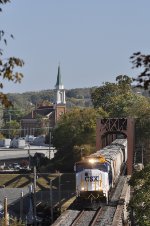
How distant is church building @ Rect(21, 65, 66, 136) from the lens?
175 m

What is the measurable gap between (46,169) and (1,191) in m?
20.5

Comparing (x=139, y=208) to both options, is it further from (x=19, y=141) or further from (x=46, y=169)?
(x=19, y=141)

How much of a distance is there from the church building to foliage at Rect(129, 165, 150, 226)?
14162 centimetres

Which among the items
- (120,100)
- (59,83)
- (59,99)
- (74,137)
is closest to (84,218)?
(74,137)

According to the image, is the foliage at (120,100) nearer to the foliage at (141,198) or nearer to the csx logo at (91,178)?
the csx logo at (91,178)

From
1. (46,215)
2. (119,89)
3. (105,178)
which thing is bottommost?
(46,215)

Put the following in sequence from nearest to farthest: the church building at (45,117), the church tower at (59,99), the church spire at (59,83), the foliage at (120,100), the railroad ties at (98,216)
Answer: the railroad ties at (98,216), the foliage at (120,100), the church building at (45,117), the church tower at (59,99), the church spire at (59,83)

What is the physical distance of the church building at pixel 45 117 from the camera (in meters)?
175

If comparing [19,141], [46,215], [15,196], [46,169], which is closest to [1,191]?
[15,196]

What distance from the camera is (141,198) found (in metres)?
29.1

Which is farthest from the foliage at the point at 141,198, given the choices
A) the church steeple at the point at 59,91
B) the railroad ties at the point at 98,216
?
the church steeple at the point at 59,91

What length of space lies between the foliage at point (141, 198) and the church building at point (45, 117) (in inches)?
5575

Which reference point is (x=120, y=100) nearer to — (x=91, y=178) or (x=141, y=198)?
(x=91, y=178)

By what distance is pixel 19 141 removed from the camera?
128500 mm
